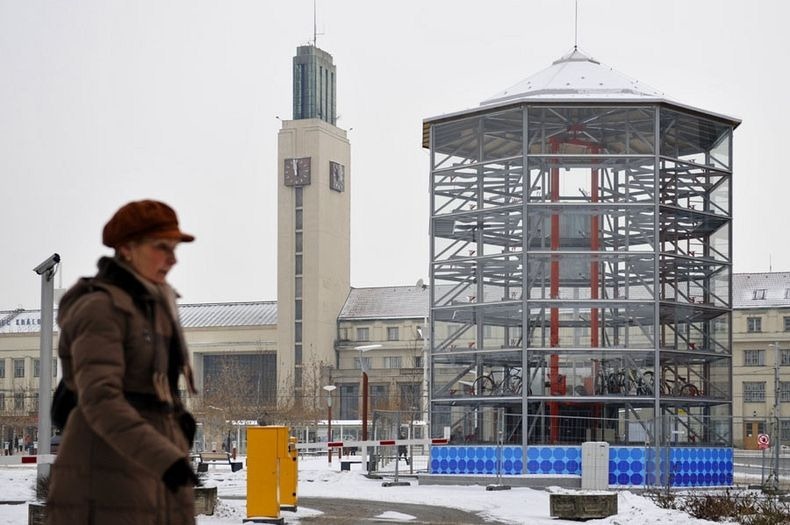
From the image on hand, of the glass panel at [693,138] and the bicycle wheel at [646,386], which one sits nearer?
A: the bicycle wheel at [646,386]

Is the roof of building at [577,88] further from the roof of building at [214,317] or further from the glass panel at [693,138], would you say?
the roof of building at [214,317]

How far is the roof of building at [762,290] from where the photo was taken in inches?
4773

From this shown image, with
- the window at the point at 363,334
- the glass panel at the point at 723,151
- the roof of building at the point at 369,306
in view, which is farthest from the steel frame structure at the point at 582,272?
the window at the point at 363,334

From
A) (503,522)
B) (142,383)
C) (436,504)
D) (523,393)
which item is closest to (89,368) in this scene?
(142,383)

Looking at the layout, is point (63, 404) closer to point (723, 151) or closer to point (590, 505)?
point (590, 505)

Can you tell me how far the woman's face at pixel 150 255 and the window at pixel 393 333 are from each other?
421 ft

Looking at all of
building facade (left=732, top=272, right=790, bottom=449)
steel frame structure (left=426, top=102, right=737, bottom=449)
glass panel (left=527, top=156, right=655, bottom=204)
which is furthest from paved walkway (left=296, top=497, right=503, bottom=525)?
building facade (left=732, top=272, right=790, bottom=449)

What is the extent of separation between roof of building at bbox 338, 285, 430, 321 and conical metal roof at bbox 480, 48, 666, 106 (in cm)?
8825

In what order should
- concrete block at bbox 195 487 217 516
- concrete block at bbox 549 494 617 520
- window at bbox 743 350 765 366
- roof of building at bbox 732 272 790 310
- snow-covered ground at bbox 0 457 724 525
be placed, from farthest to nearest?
1. roof of building at bbox 732 272 790 310
2. window at bbox 743 350 765 366
3. concrete block at bbox 549 494 617 520
4. concrete block at bbox 195 487 217 516
5. snow-covered ground at bbox 0 457 724 525

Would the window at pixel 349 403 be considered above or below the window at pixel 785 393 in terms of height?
below

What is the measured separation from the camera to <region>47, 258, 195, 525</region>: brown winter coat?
5.27 m

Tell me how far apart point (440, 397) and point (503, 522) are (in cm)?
1924

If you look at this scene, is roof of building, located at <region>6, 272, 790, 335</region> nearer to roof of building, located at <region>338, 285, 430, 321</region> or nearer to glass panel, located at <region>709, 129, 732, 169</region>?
roof of building, located at <region>338, 285, 430, 321</region>

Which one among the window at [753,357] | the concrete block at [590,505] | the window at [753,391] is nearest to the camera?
the concrete block at [590,505]
